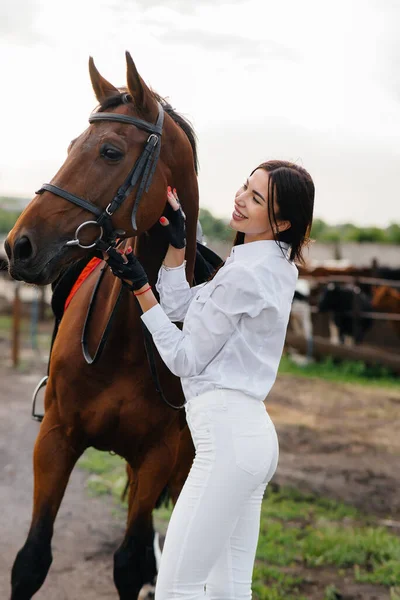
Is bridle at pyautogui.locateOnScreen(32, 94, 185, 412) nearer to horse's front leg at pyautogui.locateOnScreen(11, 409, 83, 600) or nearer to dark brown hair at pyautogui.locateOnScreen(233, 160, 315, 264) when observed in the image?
dark brown hair at pyautogui.locateOnScreen(233, 160, 315, 264)

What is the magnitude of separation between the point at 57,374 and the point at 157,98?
45.4 inches

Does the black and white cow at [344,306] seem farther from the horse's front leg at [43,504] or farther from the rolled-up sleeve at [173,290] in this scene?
the rolled-up sleeve at [173,290]

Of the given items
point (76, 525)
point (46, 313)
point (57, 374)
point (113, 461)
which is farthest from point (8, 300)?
point (57, 374)

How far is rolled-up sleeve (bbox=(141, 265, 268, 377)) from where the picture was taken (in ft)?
6.72

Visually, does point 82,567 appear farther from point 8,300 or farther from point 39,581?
point 8,300

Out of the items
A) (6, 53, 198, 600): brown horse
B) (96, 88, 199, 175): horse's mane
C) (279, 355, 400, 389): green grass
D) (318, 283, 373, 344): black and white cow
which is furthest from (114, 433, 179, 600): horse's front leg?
(318, 283, 373, 344): black and white cow

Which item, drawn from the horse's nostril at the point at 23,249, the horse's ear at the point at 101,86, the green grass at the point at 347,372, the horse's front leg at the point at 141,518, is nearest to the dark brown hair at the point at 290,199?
the horse's ear at the point at 101,86

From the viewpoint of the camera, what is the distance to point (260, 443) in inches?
81.4

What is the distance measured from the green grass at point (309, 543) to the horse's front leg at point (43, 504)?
1.33 meters

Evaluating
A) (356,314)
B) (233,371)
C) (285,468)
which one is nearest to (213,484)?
(233,371)

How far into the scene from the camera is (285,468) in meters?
6.04

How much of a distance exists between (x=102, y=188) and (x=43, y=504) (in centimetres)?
127

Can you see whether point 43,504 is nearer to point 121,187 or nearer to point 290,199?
point 121,187

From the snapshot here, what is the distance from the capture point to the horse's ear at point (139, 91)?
228cm
